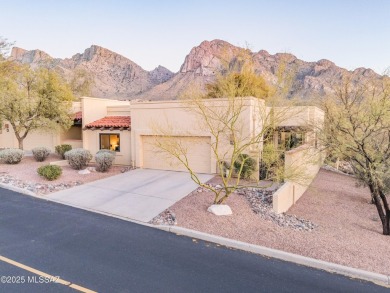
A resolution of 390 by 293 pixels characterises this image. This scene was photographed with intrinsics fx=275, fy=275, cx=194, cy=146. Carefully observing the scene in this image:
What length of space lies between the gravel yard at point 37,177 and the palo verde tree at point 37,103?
3114mm

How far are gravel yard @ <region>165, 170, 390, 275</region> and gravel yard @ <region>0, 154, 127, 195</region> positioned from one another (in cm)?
647

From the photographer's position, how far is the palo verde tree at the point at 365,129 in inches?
378

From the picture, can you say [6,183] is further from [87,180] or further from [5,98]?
[5,98]

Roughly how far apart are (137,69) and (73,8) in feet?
214

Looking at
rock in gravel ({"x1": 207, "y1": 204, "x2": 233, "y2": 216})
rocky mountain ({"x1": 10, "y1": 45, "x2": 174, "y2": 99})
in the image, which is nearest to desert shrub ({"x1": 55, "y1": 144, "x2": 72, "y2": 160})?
rock in gravel ({"x1": 207, "y1": 204, "x2": 233, "y2": 216})

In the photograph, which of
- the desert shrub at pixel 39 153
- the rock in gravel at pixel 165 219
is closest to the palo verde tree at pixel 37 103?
the desert shrub at pixel 39 153

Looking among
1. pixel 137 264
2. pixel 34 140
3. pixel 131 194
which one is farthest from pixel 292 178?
pixel 34 140

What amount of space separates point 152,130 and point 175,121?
5.48 feet

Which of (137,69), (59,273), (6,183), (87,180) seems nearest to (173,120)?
(87,180)

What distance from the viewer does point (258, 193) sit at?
12.9m

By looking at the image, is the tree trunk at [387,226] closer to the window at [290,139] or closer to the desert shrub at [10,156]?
the window at [290,139]

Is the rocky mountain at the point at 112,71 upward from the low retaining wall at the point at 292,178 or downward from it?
upward

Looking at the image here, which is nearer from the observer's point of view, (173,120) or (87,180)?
(87,180)

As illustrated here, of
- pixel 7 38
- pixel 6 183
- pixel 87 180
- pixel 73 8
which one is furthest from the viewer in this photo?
pixel 73 8
